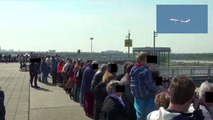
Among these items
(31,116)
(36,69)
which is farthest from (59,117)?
(36,69)

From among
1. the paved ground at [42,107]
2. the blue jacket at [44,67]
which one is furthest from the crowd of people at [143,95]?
the blue jacket at [44,67]

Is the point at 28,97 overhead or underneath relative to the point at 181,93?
underneath

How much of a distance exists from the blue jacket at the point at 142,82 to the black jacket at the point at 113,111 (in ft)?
4.36

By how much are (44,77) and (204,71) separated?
10120 millimetres

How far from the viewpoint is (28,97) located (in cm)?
1864

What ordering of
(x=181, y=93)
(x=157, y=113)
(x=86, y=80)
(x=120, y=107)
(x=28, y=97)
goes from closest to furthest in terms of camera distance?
1. (x=181, y=93)
2. (x=157, y=113)
3. (x=120, y=107)
4. (x=86, y=80)
5. (x=28, y=97)

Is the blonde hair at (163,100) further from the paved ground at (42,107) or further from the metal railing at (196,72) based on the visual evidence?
the metal railing at (196,72)

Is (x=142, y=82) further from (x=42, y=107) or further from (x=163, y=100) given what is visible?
(x=42, y=107)

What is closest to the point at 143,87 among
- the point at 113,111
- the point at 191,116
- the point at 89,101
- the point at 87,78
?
the point at 113,111

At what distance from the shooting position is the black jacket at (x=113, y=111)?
6.15m

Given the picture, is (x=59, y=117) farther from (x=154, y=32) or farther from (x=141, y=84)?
(x=154, y=32)

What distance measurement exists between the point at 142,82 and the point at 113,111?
1556mm

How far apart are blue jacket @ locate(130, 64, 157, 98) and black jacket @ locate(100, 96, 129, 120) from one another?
4.36 feet

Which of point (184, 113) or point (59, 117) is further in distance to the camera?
point (59, 117)
